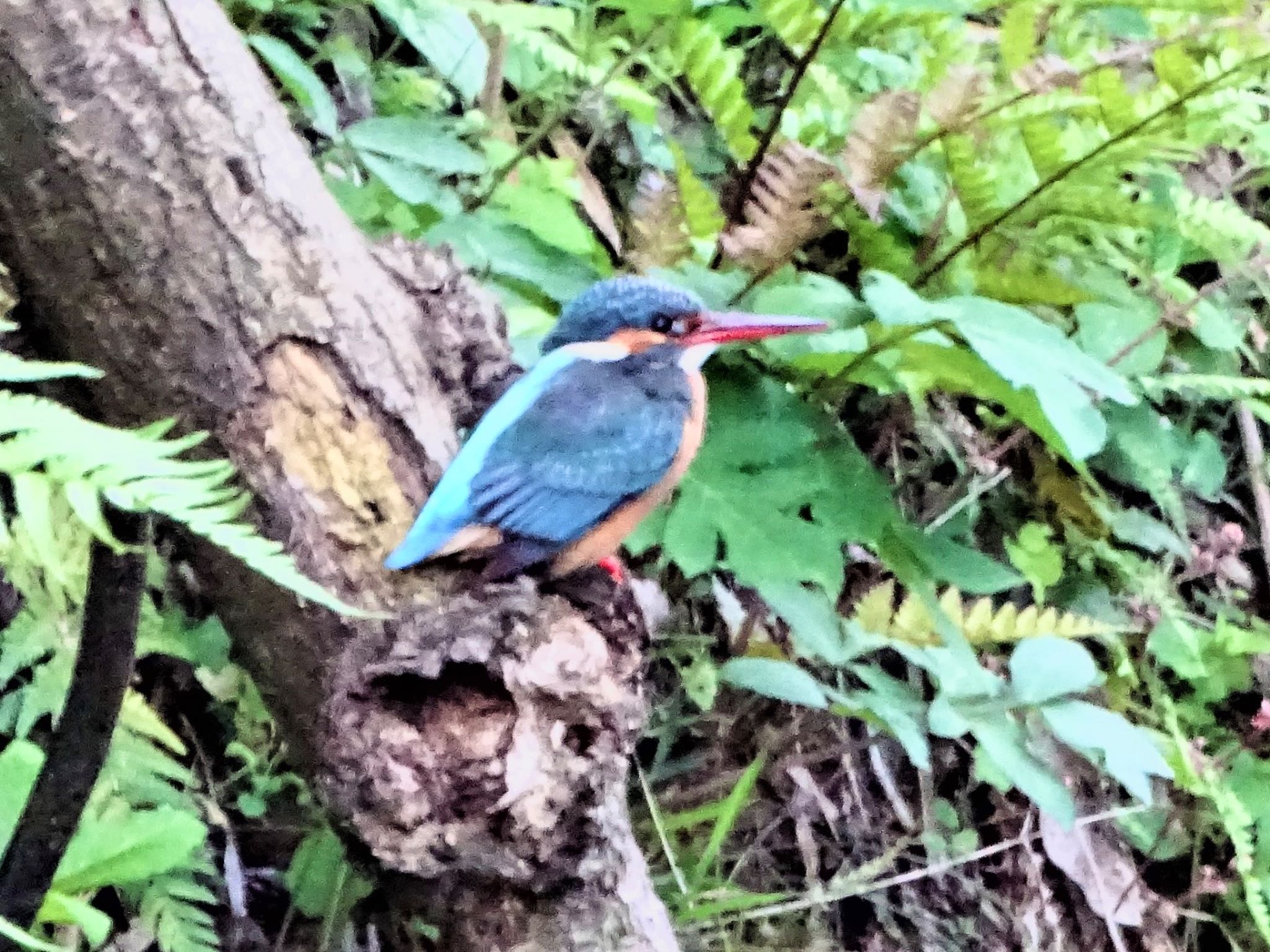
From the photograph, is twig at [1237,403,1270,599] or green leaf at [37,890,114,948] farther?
→ twig at [1237,403,1270,599]

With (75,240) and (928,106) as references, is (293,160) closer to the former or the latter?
(75,240)

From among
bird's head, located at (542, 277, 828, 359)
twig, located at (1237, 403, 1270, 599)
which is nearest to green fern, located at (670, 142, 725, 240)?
bird's head, located at (542, 277, 828, 359)

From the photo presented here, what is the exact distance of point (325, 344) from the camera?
1.22m

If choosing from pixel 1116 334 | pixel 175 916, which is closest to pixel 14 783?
pixel 175 916

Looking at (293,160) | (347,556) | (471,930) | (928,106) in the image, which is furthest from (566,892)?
(928,106)

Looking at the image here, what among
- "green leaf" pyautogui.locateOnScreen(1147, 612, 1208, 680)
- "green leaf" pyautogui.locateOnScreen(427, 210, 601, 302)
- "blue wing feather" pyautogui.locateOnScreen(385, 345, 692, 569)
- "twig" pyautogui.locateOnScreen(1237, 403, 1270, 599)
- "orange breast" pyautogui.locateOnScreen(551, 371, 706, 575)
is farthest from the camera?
"twig" pyautogui.locateOnScreen(1237, 403, 1270, 599)

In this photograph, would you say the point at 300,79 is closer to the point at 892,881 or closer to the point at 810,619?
the point at 810,619

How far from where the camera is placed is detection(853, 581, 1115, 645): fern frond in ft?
5.94

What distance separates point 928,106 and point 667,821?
117cm

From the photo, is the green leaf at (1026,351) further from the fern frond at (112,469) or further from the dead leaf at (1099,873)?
the dead leaf at (1099,873)

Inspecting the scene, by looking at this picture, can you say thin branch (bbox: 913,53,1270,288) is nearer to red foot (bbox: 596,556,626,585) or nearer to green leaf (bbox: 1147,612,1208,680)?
red foot (bbox: 596,556,626,585)

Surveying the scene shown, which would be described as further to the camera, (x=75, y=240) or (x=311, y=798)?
(x=311, y=798)

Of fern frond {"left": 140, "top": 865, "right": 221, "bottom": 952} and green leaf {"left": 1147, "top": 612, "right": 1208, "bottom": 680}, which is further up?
fern frond {"left": 140, "top": 865, "right": 221, "bottom": 952}

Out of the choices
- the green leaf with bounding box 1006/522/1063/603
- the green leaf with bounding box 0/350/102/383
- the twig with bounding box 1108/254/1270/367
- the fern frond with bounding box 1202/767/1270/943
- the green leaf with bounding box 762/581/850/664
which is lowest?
the fern frond with bounding box 1202/767/1270/943
